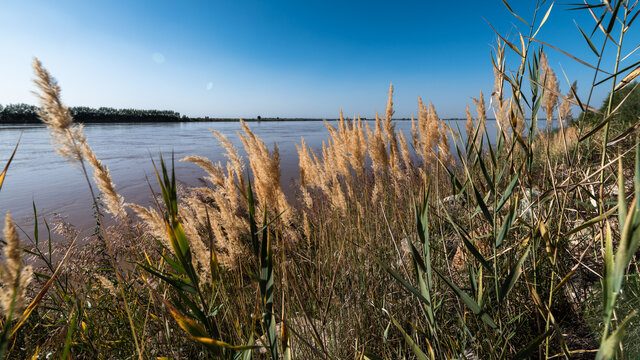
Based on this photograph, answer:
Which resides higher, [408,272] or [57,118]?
[57,118]

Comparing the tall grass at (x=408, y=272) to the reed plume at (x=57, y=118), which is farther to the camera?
the reed plume at (x=57, y=118)

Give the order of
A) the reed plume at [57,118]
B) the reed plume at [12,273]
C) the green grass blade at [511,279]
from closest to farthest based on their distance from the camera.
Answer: the reed plume at [12,273] < the green grass blade at [511,279] < the reed plume at [57,118]

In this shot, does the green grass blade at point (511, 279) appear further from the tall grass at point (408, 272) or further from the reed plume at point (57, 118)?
the reed plume at point (57, 118)

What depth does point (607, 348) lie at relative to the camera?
429 mm

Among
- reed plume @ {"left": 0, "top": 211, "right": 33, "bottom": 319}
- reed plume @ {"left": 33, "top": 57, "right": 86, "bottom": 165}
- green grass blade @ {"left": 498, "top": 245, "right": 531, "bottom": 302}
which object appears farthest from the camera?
reed plume @ {"left": 33, "top": 57, "right": 86, "bottom": 165}

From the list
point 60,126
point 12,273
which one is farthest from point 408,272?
point 60,126

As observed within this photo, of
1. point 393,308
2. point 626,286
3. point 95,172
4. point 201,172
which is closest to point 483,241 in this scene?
point 626,286

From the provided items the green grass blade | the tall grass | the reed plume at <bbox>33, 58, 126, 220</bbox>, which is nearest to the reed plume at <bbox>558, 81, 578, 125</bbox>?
the tall grass

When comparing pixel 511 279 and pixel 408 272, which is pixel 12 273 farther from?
pixel 408 272

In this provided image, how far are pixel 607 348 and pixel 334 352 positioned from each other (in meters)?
1.37

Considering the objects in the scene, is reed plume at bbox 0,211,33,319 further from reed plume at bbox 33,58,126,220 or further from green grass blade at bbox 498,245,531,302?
green grass blade at bbox 498,245,531,302

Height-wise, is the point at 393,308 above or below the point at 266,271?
below

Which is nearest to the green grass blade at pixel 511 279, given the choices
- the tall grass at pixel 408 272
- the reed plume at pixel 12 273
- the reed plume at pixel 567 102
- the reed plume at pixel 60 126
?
the tall grass at pixel 408 272

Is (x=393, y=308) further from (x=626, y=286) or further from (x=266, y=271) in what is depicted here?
(x=266, y=271)
